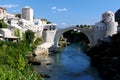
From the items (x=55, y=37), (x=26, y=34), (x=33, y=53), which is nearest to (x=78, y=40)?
(x=55, y=37)

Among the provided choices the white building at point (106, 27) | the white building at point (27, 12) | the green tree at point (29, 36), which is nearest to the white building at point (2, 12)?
the white building at point (27, 12)

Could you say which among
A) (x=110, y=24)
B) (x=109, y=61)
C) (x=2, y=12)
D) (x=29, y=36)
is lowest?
(x=109, y=61)

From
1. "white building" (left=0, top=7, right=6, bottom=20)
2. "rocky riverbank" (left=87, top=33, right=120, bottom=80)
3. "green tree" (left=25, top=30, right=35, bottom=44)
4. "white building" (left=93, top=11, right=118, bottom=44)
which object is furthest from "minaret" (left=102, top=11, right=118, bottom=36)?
"white building" (left=0, top=7, right=6, bottom=20)

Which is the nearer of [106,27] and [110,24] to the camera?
[110,24]

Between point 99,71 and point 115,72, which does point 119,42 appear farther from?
point 115,72

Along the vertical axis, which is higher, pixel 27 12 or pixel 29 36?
pixel 27 12

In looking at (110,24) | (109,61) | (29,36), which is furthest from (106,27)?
(109,61)

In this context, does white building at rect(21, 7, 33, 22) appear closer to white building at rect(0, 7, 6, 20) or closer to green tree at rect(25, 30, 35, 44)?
white building at rect(0, 7, 6, 20)

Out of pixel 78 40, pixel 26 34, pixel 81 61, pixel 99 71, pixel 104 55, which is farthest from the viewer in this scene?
pixel 78 40

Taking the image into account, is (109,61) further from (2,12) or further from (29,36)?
(2,12)

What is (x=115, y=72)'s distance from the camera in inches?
1126

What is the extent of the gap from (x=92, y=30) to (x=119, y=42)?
15.2 m

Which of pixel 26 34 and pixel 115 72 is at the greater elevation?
pixel 26 34

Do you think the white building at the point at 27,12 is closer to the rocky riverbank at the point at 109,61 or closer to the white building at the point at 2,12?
the white building at the point at 2,12
